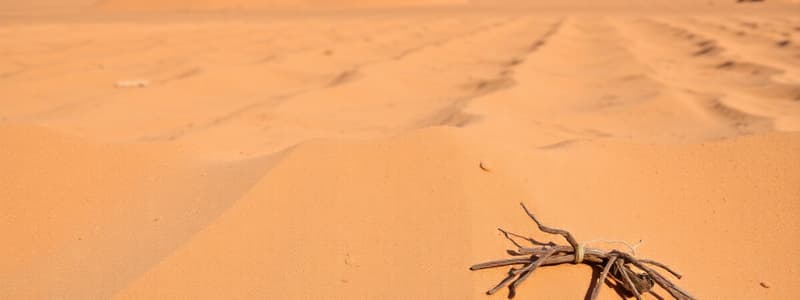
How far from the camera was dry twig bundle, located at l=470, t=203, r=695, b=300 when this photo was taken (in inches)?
38.3

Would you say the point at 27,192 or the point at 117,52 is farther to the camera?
the point at 117,52

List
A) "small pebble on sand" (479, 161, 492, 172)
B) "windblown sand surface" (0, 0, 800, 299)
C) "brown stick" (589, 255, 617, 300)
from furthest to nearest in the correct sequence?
"small pebble on sand" (479, 161, 492, 172)
"windblown sand surface" (0, 0, 800, 299)
"brown stick" (589, 255, 617, 300)

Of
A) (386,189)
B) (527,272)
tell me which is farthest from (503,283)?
(386,189)

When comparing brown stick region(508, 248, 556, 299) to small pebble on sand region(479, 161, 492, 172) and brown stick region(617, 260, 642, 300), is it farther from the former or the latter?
small pebble on sand region(479, 161, 492, 172)

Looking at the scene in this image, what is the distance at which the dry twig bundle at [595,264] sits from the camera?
97cm

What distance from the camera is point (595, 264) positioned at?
105 cm

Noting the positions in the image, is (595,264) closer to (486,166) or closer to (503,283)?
(503,283)

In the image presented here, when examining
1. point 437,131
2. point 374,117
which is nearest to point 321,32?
point 374,117

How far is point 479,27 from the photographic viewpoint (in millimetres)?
6691

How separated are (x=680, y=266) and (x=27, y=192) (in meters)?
1.45

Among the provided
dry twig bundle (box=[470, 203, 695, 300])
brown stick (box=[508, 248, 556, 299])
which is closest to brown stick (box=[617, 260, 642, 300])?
dry twig bundle (box=[470, 203, 695, 300])

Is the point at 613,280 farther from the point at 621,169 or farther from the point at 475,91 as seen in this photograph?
the point at 475,91

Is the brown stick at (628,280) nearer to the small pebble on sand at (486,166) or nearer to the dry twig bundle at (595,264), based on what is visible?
the dry twig bundle at (595,264)

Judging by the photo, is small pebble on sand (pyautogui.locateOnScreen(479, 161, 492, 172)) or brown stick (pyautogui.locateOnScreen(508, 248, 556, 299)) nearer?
brown stick (pyautogui.locateOnScreen(508, 248, 556, 299))
